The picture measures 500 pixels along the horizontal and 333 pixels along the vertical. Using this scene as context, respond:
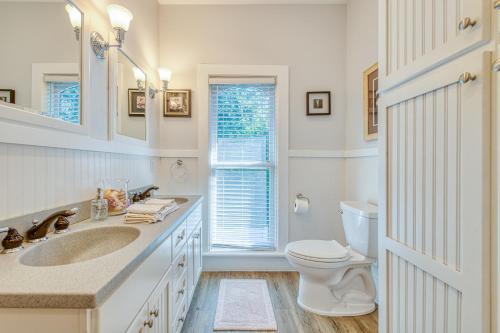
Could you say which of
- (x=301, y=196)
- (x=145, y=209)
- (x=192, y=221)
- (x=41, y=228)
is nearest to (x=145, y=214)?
(x=145, y=209)

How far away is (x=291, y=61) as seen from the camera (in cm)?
260

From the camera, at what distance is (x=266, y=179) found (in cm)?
267

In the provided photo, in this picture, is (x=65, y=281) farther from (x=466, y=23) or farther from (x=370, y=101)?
(x=370, y=101)

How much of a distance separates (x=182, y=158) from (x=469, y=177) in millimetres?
2274

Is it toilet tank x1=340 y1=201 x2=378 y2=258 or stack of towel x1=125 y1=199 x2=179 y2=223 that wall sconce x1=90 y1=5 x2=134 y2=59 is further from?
toilet tank x1=340 y1=201 x2=378 y2=258

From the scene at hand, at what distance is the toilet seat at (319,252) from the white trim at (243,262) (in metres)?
0.66

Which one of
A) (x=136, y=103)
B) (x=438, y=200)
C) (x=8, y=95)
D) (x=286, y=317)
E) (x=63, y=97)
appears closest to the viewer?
(x=438, y=200)

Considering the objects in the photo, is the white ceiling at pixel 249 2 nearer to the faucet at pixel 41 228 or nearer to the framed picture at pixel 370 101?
the framed picture at pixel 370 101

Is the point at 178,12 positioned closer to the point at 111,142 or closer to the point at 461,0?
the point at 111,142

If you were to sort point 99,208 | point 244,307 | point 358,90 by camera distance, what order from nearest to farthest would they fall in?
point 99,208
point 244,307
point 358,90

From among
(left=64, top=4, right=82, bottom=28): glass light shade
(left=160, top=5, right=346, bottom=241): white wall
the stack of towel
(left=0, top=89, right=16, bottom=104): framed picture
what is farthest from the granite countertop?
(left=160, top=5, right=346, bottom=241): white wall

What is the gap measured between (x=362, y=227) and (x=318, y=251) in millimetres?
354

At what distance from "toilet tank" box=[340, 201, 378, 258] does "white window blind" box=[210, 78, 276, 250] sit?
0.85 meters

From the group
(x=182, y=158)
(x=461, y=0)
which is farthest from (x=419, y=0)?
(x=182, y=158)
